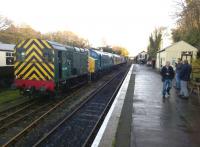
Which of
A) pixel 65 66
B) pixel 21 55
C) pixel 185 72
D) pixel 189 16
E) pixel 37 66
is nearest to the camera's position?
pixel 185 72

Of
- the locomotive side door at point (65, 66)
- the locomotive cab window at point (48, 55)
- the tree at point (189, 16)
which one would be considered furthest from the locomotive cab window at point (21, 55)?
the tree at point (189, 16)

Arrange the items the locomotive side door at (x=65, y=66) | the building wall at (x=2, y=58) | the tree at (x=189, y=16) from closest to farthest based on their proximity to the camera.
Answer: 1. the locomotive side door at (x=65, y=66)
2. the building wall at (x=2, y=58)
3. the tree at (x=189, y=16)

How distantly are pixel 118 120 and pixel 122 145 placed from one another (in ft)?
7.67

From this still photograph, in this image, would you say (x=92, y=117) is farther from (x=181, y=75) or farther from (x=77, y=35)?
(x=77, y=35)

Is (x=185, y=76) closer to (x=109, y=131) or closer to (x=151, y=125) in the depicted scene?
(x=151, y=125)

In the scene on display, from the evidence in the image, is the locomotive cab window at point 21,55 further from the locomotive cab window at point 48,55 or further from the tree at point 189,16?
the tree at point 189,16

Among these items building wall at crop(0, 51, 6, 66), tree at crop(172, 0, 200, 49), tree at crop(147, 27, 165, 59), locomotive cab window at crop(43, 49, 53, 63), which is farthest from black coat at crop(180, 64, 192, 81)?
tree at crop(147, 27, 165, 59)

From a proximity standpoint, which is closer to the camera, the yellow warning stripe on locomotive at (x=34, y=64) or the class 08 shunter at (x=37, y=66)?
the class 08 shunter at (x=37, y=66)

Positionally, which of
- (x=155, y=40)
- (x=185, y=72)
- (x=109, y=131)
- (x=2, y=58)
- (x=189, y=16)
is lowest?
(x=109, y=131)

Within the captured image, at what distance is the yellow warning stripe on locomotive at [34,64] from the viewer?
13.4m

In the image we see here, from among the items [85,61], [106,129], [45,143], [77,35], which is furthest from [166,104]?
[77,35]

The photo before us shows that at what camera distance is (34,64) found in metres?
13.5

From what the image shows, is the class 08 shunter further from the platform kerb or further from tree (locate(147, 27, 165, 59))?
tree (locate(147, 27, 165, 59))

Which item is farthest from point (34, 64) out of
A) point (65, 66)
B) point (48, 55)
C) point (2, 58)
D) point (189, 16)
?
point (189, 16)
